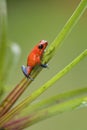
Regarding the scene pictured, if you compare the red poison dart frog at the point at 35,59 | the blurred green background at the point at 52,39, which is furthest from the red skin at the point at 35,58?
the blurred green background at the point at 52,39

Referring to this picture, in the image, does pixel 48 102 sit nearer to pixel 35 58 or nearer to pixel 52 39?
pixel 35 58

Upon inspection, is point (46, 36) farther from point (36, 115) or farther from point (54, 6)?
point (36, 115)

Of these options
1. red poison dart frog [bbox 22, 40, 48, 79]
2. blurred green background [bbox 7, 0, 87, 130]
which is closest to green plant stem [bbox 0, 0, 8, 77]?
red poison dart frog [bbox 22, 40, 48, 79]

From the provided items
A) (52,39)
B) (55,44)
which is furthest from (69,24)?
(52,39)

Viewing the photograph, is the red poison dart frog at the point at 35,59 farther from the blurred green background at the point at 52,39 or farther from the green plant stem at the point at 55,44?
the blurred green background at the point at 52,39

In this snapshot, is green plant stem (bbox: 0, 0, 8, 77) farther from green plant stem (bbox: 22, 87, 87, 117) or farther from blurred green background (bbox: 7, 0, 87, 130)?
blurred green background (bbox: 7, 0, 87, 130)
